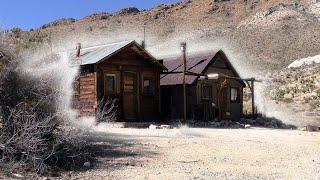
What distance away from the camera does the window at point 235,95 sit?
104 ft

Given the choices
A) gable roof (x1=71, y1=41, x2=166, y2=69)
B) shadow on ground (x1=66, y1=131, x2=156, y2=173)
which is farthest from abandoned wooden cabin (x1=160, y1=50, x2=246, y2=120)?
shadow on ground (x1=66, y1=131, x2=156, y2=173)

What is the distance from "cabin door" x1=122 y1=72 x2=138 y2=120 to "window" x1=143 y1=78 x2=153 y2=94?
794mm

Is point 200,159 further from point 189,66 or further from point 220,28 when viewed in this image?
point 220,28

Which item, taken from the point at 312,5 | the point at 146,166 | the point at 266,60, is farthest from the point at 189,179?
the point at 312,5

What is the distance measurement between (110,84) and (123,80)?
621 millimetres

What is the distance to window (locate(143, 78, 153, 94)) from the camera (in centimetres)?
2544

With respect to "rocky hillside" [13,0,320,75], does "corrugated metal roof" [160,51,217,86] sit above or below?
below

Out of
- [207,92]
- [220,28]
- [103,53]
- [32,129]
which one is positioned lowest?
[32,129]

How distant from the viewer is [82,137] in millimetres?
11898

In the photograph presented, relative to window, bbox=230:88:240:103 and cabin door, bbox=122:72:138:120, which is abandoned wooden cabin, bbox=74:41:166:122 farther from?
window, bbox=230:88:240:103

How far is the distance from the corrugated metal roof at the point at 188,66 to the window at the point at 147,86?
3.03m

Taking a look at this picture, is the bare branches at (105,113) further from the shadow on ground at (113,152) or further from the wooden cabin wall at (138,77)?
the wooden cabin wall at (138,77)

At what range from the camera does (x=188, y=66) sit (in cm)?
2989

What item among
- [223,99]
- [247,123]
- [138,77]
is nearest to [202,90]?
[223,99]
